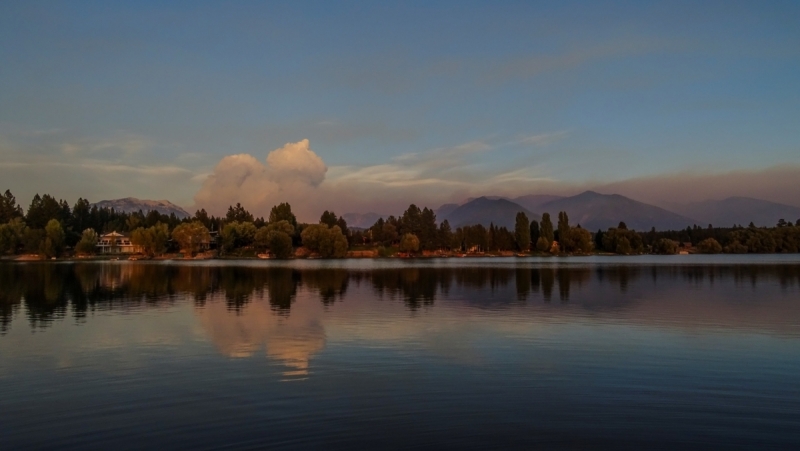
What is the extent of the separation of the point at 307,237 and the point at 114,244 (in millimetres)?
60259

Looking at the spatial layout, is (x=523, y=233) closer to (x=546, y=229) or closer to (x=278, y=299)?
(x=546, y=229)

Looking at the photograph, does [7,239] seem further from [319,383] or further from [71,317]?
[319,383]

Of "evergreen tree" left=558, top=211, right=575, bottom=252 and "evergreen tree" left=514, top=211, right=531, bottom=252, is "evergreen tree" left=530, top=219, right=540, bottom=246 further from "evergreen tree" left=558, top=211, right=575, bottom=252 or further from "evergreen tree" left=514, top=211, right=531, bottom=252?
"evergreen tree" left=558, top=211, right=575, bottom=252

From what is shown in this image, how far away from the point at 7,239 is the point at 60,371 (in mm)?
135455

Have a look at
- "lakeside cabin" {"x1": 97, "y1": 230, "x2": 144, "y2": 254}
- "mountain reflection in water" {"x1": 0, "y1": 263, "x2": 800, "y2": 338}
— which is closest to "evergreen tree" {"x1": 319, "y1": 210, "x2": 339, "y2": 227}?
"lakeside cabin" {"x1": 97, "y1": 230, "x2": 144, "y2": 254}

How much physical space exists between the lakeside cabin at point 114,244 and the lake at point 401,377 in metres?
139

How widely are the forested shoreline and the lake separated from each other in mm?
113925

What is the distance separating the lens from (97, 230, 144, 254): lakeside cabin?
532 ft

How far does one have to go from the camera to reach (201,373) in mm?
17172

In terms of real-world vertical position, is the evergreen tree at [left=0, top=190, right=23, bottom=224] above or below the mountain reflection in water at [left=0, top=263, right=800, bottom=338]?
above

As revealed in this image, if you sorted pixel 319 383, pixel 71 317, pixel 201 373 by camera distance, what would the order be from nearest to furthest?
pixel 319 383 < pixel 201 373 < pixel 71 317

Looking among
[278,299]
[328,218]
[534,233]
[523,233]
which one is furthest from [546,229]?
[278,299]

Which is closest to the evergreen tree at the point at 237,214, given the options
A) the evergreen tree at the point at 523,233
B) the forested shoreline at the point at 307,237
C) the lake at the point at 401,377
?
the forested shoreline at the point at 307,237

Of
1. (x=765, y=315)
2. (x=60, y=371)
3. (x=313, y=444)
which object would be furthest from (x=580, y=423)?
(x=765, y=315)
